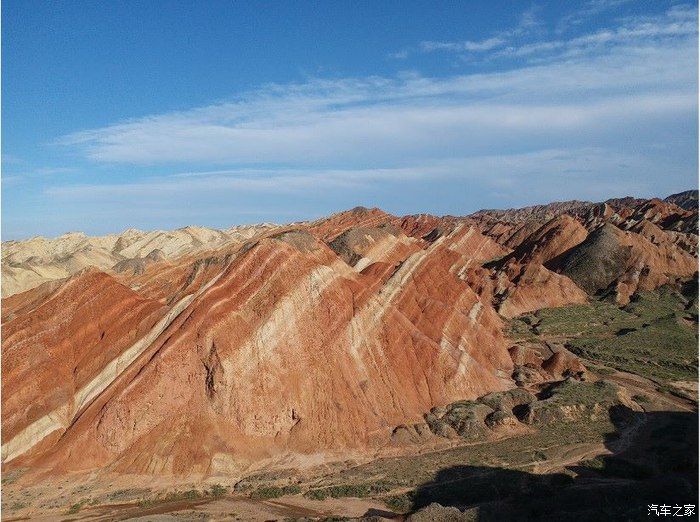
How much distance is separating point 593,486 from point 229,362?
21.1 metres

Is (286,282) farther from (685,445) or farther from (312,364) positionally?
(685,445)

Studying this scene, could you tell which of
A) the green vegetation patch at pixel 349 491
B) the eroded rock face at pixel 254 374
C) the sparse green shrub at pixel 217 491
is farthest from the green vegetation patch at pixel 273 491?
the eroded rock face at pixel 254 374

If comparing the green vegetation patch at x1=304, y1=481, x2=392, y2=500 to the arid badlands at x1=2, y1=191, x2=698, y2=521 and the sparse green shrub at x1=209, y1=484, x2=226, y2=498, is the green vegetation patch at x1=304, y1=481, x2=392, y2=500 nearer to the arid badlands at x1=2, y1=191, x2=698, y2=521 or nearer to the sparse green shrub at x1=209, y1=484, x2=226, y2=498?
the arid badlands at x1=2, y1=191, x2=698, y2=521

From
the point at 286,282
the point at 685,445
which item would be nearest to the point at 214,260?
the point at 286,282

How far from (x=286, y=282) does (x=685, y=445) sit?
26.9 meters

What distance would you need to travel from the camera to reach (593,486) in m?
28.3

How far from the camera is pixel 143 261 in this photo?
57.2 metres

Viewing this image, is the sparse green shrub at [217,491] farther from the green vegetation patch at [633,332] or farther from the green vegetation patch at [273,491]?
the green vegetation patch at [633,332]

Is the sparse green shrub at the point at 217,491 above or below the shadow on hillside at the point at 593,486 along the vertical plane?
below

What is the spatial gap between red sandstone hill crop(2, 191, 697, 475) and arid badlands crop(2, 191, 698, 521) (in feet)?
0.38

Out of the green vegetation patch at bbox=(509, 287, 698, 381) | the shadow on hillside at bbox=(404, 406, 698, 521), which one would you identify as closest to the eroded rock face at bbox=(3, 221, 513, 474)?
the shadow on hillside at bbox=(404, 406, 698, 521)

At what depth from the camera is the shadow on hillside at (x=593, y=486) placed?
80.7 feet

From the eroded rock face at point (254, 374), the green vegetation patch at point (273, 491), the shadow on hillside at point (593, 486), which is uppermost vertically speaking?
the eroded rock face at point (254, 374)

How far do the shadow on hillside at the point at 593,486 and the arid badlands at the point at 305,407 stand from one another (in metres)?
0.13
